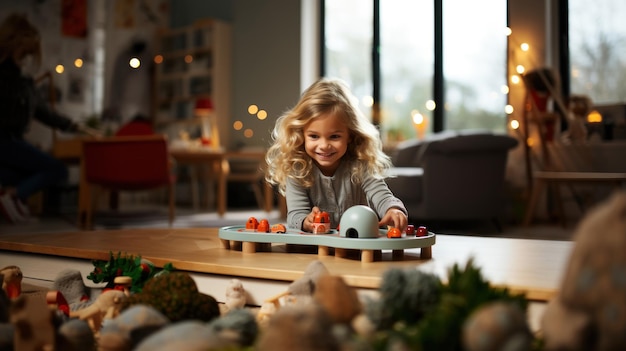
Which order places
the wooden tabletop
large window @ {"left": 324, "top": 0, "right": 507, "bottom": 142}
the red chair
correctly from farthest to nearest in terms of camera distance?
1. large window @ {"left": 324, "top": 0, "right": 507, "bottom": 142}
2. the red chair
3. the wooden tabletop

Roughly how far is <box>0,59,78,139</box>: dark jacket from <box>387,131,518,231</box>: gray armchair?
247 cm

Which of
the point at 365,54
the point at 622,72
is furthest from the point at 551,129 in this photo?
the point at 365,54

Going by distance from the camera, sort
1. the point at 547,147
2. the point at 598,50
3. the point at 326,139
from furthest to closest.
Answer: the point at 598,50, the point at 547,147, the point at 326,139

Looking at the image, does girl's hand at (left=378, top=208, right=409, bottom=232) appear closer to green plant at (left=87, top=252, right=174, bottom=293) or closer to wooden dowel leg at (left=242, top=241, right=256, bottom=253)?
wooden dowel leg at (left=242, top=241, right=256, bottom=253)

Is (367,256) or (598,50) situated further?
(598,50)

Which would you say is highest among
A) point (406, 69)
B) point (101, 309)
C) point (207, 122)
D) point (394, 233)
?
point (406, 69)

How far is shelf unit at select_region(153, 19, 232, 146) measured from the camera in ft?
23.6

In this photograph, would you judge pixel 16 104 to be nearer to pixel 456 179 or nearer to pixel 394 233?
pixel 456 179

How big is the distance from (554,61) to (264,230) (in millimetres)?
3345

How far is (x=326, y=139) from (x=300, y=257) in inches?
14.4

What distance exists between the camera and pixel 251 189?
6.80m

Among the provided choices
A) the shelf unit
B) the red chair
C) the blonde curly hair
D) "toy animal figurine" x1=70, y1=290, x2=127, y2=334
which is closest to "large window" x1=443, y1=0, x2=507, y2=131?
the red chair

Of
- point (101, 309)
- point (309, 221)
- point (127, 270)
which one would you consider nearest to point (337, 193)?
point (309, 221)

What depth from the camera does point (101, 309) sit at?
1031 millimetres
